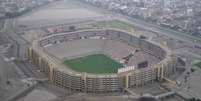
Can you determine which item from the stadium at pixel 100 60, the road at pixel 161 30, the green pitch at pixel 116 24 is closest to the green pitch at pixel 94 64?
the stadium at pixel 100 60

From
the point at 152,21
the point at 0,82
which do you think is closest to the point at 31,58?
the point at 0,82

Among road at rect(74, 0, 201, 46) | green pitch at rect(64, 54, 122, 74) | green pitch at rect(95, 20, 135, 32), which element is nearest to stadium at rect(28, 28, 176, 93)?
green pitch at rect(64, 54, 122, 74)

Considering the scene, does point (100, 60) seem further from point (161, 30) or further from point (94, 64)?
point (161, 30)

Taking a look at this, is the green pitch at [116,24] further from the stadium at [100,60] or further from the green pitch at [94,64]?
the green pitch at [94,64]

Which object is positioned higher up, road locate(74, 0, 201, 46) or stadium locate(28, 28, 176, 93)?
road locate(74, 0, 201, 46)

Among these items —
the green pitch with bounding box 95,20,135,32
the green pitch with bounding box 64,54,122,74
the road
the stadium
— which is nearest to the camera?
the stadium

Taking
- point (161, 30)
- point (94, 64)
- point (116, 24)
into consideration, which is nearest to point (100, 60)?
point (94, 64)

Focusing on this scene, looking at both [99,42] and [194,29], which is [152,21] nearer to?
[194,29]

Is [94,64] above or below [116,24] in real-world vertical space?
below

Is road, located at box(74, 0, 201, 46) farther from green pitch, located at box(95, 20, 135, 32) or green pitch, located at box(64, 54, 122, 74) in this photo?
green pitch, located at box(64, 54, 122, 74)
